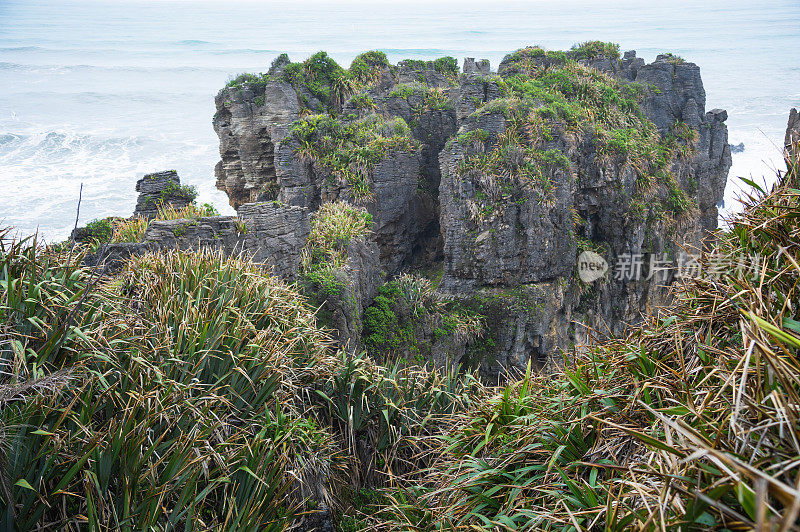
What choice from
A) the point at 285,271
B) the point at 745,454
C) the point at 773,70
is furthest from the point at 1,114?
the point at 773,70

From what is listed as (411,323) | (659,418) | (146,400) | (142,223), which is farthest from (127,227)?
(659,418)

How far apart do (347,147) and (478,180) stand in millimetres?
3875

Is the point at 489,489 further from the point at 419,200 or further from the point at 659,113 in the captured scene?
the point at 659,113

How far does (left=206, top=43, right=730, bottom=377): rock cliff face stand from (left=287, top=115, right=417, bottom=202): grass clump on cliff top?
0.14ft

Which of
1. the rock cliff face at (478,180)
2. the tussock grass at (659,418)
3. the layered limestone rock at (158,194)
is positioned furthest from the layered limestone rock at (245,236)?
the tussock grass at (659,418)

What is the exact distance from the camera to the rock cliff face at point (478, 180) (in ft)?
45.6

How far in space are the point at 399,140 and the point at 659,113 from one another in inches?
540

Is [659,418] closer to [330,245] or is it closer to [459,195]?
[330,245]

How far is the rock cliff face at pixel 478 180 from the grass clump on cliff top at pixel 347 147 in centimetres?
4

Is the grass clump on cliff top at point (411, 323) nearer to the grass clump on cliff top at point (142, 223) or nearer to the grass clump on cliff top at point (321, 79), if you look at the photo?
the grass clump on cliff top at point (142, 223)

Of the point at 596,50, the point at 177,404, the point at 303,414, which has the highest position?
the point at 596,50

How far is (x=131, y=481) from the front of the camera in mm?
3199

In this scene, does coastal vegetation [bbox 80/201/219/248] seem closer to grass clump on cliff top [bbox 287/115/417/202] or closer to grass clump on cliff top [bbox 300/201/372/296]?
grass clump on cliff top [bbox 300/201/372/296]

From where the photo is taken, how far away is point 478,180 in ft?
45.6
